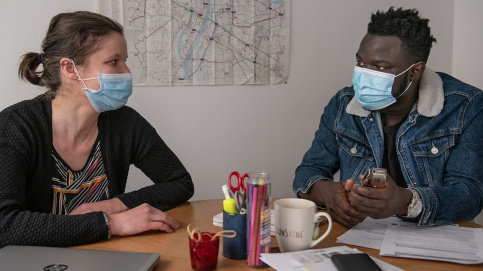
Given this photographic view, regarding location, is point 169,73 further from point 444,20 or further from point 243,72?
point 444,20

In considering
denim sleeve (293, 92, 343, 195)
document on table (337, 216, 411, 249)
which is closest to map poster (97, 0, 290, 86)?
denim sleeve (293, 92, 343, 195)

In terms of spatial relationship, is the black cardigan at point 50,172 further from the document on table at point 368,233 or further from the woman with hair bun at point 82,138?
the document on table at point 368,233

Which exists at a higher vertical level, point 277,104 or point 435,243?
point 277,104

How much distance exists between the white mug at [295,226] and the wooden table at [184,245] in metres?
0.08

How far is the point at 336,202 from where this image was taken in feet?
4.46

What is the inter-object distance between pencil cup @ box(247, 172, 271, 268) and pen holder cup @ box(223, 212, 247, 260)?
1.3 inches

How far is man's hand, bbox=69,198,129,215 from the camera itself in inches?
53.6

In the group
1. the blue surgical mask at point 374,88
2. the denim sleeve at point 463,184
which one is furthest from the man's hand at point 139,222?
the blue surgical mask at point 374,88

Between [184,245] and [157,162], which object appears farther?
[157,162]

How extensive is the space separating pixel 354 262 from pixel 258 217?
21 centimetres

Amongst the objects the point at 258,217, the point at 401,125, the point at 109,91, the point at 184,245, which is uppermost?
the point at 109,91

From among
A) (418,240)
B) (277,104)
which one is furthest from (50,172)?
(277,104)

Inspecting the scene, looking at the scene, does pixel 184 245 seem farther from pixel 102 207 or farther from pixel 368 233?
pixel 368 233

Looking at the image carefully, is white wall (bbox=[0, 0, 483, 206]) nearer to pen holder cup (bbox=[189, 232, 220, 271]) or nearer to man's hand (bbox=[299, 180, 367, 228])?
man's hand (bbox=[299, 180, 367, 228])
